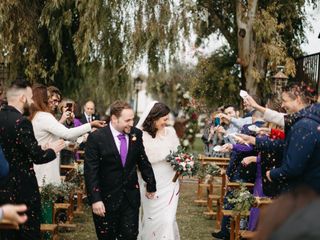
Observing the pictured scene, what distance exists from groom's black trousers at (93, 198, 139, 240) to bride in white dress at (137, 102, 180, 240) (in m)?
1.25

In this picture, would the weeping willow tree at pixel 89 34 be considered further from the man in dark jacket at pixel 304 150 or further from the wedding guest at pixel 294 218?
the wedding guest at pixel 294 218

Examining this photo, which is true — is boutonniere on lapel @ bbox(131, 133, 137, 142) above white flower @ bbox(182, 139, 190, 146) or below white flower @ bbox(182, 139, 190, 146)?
above

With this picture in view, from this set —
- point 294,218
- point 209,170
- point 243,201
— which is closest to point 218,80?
point 209,170

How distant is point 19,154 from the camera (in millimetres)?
5621

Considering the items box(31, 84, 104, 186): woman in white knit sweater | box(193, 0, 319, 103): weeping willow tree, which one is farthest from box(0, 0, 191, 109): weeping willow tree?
box(31, 84, 104, 186): woman in white knit sweater

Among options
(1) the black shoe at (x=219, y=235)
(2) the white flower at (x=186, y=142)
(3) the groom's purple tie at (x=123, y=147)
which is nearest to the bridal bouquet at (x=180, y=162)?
(3) the groom's purple tie at (x=123, y=147)

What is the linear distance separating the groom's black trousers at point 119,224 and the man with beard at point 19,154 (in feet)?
2.83

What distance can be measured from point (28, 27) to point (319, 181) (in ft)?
40.0

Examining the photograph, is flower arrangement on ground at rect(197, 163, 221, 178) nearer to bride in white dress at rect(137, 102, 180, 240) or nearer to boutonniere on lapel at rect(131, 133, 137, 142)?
bride in white dress at rect(137, 102, 180, 240)

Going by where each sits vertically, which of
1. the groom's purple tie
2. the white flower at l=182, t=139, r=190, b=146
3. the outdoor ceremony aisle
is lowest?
the white flower at l=182, t=139, r=190, b=146

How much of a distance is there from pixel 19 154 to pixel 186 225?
542cm

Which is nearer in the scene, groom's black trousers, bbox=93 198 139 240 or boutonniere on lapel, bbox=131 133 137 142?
groom's black trousers, bbox=93 198 139 240

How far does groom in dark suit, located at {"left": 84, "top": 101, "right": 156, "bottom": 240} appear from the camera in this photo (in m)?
6.33

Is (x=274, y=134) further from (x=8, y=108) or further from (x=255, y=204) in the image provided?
(x=8, y=108)
